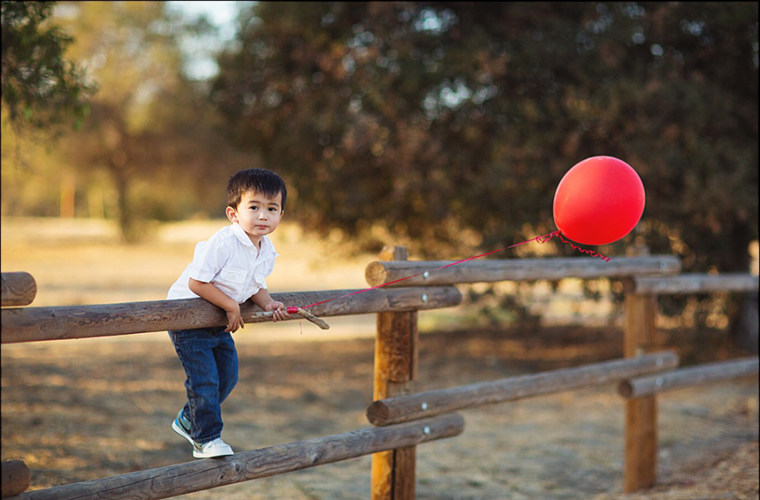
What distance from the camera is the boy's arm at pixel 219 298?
9.15 ft

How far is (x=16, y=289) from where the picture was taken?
2375mm

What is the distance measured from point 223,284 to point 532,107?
6.09m

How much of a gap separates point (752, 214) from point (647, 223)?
112cm

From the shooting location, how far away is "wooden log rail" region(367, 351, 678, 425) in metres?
3.68

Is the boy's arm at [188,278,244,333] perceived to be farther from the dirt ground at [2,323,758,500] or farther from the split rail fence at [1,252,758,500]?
the dirt ground at [2,323,758,500]

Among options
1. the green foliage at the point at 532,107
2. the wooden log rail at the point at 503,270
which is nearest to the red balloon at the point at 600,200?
the wooden log rail at the point at 503,270

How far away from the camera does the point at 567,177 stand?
341cm

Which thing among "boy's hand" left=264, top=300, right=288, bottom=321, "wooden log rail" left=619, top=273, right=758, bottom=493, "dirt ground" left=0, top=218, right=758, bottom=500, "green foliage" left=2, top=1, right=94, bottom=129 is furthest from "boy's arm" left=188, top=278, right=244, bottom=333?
"wooden log rail" left=619, top=273, right=758, bottom=493

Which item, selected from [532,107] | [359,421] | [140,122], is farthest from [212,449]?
[140,122]

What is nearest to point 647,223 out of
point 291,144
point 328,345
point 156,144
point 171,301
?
point 291,144

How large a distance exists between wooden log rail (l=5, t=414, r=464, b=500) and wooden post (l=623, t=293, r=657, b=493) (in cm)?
225

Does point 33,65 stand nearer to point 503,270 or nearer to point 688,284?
point 503,270

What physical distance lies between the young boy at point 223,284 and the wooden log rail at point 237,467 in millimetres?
90

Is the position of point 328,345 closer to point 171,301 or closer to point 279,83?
point 279,83
